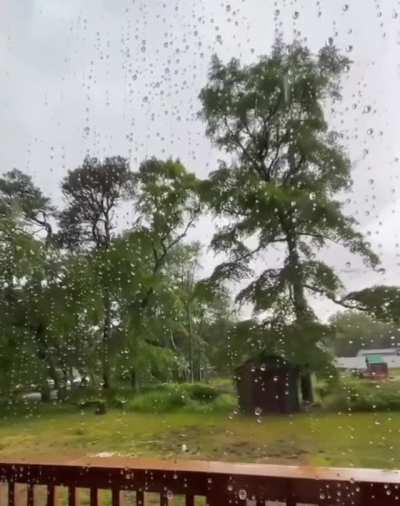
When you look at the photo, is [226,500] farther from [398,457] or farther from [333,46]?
[333,46]

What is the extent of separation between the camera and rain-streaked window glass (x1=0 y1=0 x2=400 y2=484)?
209cm

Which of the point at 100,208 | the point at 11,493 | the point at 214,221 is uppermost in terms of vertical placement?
the point at 100,208

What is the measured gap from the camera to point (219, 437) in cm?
194

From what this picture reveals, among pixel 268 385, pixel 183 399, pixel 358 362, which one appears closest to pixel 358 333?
pixel 358 362

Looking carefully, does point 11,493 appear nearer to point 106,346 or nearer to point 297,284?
point 297,284

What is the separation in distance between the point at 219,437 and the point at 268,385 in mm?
403

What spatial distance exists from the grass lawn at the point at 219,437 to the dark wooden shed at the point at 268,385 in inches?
2.9

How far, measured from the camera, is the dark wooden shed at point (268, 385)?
6.89ft

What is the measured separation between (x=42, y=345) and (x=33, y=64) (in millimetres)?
1646

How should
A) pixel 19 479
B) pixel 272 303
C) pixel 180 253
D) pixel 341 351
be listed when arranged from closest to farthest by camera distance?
pixel 19 479 → pixel 341 351 → pixel 272 303 → pixel 180 253

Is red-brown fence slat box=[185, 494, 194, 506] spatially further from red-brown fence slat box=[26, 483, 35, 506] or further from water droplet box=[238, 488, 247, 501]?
red-brown fence slat box=[26, 483, 35, 506]

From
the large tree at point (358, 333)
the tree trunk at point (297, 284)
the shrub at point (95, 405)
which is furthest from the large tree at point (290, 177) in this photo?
the shrub at point (95, 405)

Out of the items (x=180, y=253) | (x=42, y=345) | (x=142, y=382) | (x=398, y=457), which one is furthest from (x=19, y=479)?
(x=42, y=345)

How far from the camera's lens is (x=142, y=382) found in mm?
2744
